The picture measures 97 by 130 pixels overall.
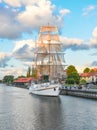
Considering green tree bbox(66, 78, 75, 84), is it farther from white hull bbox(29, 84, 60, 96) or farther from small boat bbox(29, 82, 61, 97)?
white hull bbox(29, 84, 60, 96)

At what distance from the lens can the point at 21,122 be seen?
4697cm

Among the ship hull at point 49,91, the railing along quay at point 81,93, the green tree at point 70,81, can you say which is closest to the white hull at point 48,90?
the ship hull at point 49,91

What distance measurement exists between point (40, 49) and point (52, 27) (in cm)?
1074

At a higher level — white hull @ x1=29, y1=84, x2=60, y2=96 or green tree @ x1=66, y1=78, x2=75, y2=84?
green tree @ x1=66, y1=78, x2=75, y2=84

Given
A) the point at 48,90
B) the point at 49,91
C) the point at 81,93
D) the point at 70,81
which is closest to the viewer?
the point at 81,93

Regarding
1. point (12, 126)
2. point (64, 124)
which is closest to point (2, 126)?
point (12, 126)

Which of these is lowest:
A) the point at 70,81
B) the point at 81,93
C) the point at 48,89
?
the point at 81,93

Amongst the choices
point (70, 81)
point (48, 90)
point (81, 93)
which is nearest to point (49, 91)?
point (48, 90)

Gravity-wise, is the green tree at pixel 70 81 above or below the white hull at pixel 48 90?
above

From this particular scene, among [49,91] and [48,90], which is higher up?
[48,90]

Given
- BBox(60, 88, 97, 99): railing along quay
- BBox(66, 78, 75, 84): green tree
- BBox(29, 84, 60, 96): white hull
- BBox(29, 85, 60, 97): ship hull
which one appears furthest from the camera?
BBox(66, 78, 75, 84): green tree

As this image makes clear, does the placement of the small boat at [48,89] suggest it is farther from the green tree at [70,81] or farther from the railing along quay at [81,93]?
the green tree at [70,81]

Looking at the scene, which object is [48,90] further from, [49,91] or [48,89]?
[49,91]

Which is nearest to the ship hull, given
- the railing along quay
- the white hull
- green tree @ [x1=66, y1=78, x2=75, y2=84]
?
the white hull
